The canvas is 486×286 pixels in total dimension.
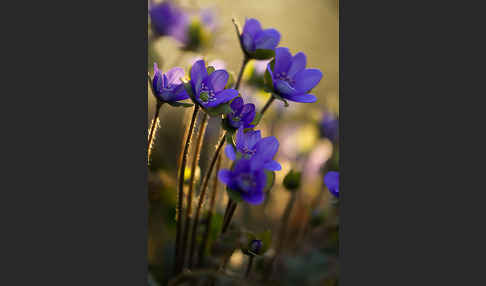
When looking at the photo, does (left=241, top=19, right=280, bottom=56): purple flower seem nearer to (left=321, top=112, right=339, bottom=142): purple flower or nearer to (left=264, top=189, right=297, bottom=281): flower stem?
(left=264, top=189, right=297, bottom=281): flower stem

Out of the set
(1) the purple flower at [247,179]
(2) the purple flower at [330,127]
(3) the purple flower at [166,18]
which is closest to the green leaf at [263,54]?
(1) the purple flower at [247,179]

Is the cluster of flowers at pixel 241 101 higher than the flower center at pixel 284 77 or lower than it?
lower

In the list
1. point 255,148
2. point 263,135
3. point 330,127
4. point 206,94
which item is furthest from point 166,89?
point 330,127

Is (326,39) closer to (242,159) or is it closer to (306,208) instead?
(306,208)

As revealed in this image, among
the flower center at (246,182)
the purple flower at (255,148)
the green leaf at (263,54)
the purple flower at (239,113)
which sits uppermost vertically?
the green leaf at (263,54)

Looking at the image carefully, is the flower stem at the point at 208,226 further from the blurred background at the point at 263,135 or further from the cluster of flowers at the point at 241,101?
the cluster of flowers at the point at 241,101

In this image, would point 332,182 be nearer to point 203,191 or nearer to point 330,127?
point 203,191

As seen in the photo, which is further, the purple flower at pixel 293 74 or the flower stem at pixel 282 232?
the flower stem at pixel 282 232
